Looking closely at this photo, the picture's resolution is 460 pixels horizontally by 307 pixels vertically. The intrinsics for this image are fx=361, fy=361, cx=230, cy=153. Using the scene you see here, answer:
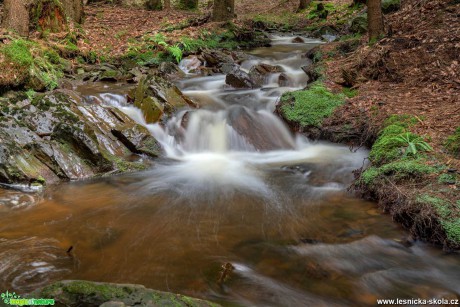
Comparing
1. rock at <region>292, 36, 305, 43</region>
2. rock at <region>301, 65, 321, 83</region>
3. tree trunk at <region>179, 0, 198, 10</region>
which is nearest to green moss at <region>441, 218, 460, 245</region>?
rock at <region>301, 65, 321, 83</region>

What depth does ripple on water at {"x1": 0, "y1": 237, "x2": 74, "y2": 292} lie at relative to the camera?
305 centimetres

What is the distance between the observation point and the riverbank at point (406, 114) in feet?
13.5

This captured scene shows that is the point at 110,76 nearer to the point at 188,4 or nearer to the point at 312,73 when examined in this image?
the point at 312,73

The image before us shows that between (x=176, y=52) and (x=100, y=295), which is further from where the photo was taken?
(x=176, y=52)

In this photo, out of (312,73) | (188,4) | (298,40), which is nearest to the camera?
(312,73)

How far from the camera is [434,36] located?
773 centimetres

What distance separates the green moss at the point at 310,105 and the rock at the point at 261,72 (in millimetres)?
2108

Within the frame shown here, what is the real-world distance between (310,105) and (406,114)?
6.48 feet

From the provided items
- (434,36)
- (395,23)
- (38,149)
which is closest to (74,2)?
(38,149)

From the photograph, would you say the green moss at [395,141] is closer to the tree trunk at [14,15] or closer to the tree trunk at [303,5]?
the tree trunk at [14,15]

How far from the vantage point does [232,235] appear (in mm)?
4121

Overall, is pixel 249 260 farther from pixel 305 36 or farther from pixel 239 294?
pixel 305 36

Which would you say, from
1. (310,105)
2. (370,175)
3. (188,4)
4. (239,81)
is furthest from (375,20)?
(188,4)

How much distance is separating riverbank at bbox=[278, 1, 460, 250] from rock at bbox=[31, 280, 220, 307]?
3.10 meters
